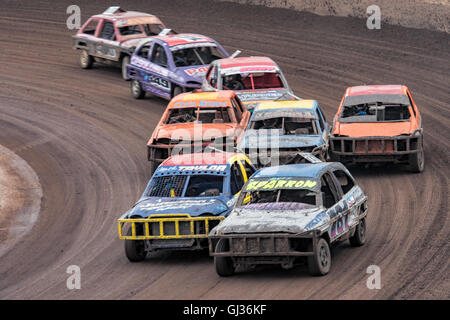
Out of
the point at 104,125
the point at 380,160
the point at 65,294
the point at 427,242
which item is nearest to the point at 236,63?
the point at 104,125

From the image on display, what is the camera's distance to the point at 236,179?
52.1 ft

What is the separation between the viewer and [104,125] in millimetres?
24672

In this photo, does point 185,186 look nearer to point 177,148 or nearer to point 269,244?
point 269,244

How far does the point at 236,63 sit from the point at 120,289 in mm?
10797

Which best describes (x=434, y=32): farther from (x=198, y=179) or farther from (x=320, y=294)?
(x=320, y=294)

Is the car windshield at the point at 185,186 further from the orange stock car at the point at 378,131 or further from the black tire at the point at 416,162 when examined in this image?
the black tire at the point at 416,162

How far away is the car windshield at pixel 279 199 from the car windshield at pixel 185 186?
945 mm

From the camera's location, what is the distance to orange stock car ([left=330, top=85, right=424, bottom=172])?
19562 millimetres

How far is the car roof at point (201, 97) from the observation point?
20.9 metres

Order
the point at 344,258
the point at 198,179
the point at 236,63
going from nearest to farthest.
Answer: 1. the point at 344,258
2. the point at 198,179
3. the point at 236,63

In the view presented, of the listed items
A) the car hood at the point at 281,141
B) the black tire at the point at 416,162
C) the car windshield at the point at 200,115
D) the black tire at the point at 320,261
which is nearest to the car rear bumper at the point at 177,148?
the car hood at the point at 281,141

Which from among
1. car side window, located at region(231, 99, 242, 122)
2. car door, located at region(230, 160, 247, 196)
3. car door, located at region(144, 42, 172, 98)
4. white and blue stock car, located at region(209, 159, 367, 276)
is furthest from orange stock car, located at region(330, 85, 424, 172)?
car door, located at region(144, 42, 172, 98)

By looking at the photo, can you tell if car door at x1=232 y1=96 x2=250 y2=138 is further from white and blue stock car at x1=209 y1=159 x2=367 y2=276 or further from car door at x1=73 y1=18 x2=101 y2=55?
car door at x1=73 y1=18 x2=101 y2=55

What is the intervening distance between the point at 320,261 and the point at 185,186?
312 centimetres
